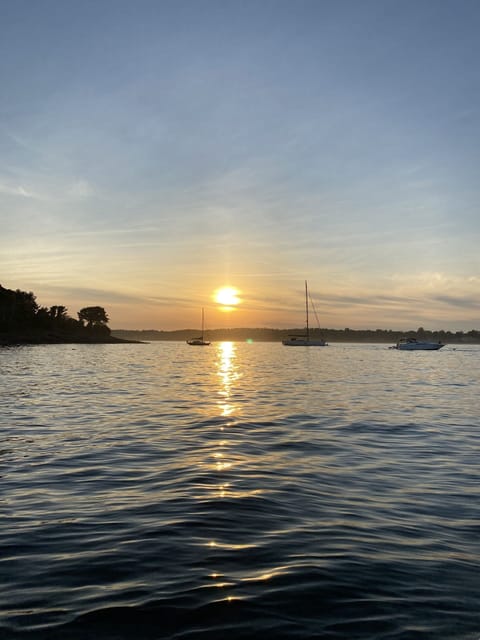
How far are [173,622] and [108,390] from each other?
103 feet

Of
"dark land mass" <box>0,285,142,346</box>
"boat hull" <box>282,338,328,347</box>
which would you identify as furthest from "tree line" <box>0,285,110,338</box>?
"boat hull" <box>282,338,328,347</box>

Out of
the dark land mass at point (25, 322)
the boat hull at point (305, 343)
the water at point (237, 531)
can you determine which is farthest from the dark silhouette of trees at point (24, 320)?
the water at point (237, 531)

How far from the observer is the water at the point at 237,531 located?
5840 millimetres

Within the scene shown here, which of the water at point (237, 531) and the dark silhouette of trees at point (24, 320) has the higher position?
the dark silhouette of trees at point (24, 320)

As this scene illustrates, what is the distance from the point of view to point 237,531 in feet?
29.2

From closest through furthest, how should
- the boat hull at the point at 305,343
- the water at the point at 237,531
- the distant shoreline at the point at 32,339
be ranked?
the water at the point at 237,531
the distant shoreline at the point at 32,339
the boat hull at the point at 305,343

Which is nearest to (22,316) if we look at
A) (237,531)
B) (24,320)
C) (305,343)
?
(24,320)

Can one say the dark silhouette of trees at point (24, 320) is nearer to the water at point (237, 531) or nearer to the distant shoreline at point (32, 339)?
the distant shoreline at point (32, 339)

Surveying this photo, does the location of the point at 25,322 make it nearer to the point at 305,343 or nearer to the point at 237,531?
the point at 305,343

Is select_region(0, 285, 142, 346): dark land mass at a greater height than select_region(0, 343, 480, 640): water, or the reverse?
select_region(0, 285, 142, 346): dark land mass

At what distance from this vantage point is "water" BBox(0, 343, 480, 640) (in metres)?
5.84

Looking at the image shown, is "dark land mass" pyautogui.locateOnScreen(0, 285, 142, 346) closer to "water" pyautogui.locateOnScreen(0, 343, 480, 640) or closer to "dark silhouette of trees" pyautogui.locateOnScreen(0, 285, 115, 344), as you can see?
"dark silhouette of trees" pyautogui.locateOnScreen(0, 285, 115, 344)

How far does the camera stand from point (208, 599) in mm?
6219

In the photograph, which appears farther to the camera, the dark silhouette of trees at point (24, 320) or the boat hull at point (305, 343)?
the boat hull at point (305, 343)
